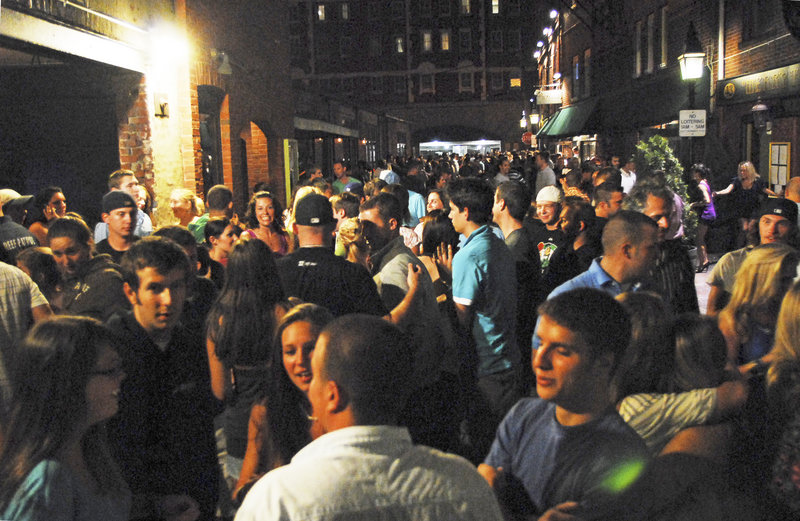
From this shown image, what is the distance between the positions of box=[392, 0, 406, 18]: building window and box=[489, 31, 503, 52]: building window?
7.48 metres

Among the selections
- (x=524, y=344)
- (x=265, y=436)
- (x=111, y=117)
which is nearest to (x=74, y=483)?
(x=265, y=436)

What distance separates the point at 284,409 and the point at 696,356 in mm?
1576

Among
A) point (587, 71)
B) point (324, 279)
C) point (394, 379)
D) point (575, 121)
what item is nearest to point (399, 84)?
point (587, 71)

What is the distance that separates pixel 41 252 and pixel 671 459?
13.0 feet

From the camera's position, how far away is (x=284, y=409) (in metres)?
3.08

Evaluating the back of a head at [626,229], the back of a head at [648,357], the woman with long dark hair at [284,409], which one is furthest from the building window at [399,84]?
the back of a head at [648,357]

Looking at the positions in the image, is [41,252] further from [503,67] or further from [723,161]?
[503,67]

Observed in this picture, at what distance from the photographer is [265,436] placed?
10.2ft

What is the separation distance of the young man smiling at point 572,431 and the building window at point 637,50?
77.2 ft

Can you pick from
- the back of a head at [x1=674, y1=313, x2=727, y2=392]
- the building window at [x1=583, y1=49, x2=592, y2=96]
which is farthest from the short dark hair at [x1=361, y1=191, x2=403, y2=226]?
the building window at [x1=583, y1=49, x2=592, y2=96]

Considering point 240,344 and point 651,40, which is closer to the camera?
point 240,344

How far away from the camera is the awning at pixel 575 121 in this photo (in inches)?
1089

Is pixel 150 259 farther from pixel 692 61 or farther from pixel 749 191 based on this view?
pixel 749 191

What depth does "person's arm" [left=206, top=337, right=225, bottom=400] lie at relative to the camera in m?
3.60
